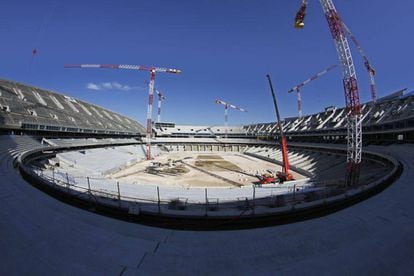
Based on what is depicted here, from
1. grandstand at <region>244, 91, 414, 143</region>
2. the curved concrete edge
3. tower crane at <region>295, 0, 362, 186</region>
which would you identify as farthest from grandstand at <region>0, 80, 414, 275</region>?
grandstand at <region>244, 91, 414, 143</region>

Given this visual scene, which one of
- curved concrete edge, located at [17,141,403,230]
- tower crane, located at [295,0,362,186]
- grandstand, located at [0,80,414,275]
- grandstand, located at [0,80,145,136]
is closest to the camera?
grandstand, located at [0,80,414,275]

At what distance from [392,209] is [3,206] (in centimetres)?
1716

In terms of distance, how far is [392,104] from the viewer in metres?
43.2

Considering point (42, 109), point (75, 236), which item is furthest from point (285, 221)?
point (42, 109)

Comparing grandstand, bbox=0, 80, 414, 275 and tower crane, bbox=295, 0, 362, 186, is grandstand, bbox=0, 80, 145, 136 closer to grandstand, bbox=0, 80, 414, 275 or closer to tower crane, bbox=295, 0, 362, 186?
grandstand, bbox=0, 80, 414, 275

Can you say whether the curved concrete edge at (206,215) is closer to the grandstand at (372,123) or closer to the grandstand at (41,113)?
the grandstand at (41,113)

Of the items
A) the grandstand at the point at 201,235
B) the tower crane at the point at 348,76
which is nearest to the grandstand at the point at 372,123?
the tower crane at the point at 348,76

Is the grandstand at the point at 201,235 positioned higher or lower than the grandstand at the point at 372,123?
lower

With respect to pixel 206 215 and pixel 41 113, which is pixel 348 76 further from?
pixel 41 113

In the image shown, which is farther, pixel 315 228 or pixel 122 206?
pixel 122 206

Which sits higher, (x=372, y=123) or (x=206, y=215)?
(x=372, y=123)

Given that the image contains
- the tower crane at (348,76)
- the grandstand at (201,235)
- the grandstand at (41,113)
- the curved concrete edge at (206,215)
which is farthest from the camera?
the grandstand at (41,113)

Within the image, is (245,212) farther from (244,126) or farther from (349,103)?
(244,126)

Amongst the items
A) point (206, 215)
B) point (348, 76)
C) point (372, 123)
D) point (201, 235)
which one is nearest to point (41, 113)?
point (206, 215)
